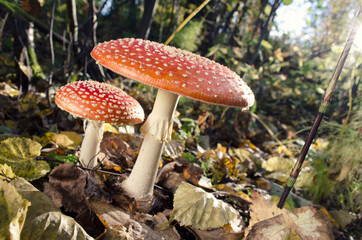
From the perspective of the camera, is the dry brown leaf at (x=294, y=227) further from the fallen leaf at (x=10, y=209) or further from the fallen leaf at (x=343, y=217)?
the fallen leaf at (x=343, y=217)

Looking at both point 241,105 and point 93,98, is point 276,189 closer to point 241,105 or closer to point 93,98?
point 241,105

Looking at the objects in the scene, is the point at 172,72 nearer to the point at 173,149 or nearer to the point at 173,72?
the point at 173,72

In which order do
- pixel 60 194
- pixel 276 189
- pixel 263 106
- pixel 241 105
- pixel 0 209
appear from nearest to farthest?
pixel 0 209 → pixel 241 105 → pixel 60 194 → pixel 276 189 → pixel 263 106

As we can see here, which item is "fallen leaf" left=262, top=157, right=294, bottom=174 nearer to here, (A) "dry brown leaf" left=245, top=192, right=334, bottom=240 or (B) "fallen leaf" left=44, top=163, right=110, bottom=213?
(A) "dry brown leaf" left=245, top=192, right=334, bottom=240

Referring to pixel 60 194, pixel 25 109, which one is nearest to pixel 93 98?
pixel 60 194

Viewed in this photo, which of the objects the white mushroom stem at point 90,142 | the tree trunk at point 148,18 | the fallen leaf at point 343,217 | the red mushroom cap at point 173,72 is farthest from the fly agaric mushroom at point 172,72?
the tree trunk at point 148,18

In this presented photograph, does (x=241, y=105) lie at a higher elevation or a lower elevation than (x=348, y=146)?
higher

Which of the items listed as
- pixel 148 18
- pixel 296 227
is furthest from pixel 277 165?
pixel 148 18
